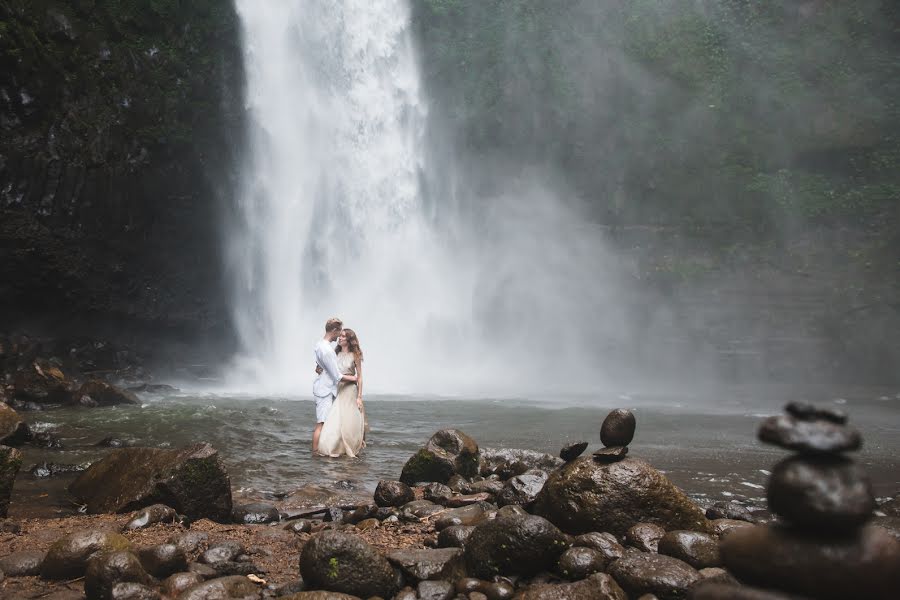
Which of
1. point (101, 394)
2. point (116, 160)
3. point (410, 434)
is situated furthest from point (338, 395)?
point (116, 160)

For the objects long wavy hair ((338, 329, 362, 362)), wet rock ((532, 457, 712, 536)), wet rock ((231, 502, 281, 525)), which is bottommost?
wet rock ((231, 502, 281, 525))

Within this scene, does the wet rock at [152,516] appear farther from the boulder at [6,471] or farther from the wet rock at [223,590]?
the wet rock at [223,590]

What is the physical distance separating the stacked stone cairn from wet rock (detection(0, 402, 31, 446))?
25.9ft

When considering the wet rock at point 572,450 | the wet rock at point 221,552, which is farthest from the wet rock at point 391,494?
the wet rock at point 221,552

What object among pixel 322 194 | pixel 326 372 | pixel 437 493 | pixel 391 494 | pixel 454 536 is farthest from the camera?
pixel 322 194

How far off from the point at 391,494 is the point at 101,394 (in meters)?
9.83

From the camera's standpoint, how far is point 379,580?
332 cm

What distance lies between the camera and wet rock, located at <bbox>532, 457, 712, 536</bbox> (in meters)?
4.23

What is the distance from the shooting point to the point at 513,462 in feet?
21.6

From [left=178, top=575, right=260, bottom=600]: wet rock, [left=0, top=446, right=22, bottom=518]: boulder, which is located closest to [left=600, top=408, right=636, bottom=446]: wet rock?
[left=178, top=575, right=260, bottom=600]: wet rock

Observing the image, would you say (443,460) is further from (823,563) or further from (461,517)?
(823,563)

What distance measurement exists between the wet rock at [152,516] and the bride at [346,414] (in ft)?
9.43

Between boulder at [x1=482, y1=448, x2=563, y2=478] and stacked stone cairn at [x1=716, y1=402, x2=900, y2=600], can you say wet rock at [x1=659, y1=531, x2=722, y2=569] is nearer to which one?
stacked stone cairn at [x1=716, y1=402, x2=900, y2=600]

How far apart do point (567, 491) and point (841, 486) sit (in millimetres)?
2370
